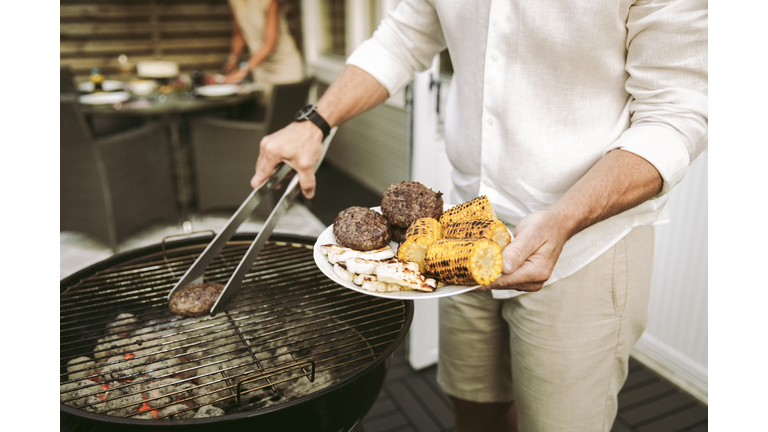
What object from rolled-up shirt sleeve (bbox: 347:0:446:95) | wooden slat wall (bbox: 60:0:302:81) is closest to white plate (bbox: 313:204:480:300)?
rolled-up shirt sleeve (bbox: 347:0:446:95)

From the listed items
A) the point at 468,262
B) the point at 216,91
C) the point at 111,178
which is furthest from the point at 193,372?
the point at 216,91

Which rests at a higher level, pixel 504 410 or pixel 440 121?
pixel 440 121

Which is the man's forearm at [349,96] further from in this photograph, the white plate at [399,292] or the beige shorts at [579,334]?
the beige shorts at [579,334]

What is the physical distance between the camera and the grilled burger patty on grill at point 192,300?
1333 mm

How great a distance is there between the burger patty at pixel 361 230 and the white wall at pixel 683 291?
1653 millimetres

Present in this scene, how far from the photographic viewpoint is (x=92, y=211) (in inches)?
149

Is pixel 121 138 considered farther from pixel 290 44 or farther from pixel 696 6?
pixel 696 6

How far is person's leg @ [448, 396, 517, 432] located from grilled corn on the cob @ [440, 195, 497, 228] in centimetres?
82

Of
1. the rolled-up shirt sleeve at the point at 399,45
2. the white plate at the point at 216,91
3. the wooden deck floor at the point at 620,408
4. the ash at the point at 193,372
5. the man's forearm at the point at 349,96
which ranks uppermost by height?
the rolled-up shirt sleeve at the point at 399,45

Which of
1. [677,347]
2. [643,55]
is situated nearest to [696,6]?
[643,55]

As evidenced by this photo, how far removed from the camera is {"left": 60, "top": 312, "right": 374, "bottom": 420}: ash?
3.63 feet

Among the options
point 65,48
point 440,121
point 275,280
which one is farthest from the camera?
point 65,48

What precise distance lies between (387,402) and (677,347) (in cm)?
145

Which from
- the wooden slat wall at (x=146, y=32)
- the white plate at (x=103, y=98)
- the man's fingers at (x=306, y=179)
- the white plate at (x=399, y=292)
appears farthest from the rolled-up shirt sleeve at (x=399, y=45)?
the wooden slat wall at (x=146, y=32)
